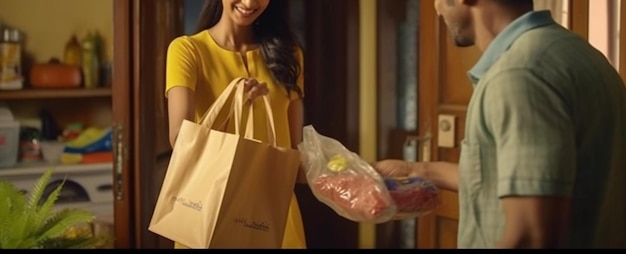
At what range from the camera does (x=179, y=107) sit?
1.69m

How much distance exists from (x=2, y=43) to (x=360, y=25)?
133 centimetres

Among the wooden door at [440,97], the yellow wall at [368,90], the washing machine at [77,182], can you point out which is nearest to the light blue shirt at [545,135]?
the yellow wall at [368,90]

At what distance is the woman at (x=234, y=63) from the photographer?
1.66m

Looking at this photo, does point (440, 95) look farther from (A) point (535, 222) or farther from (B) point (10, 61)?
(B) point (10, 61)

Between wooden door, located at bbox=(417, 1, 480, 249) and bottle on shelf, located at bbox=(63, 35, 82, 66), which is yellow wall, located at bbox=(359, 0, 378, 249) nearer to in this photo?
wooden door, located at bbox=(417, 1, 480, 249)

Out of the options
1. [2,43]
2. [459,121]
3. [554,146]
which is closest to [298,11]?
[459,121]

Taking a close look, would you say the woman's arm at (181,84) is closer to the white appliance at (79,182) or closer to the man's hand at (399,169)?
the man's hand at (399,169)

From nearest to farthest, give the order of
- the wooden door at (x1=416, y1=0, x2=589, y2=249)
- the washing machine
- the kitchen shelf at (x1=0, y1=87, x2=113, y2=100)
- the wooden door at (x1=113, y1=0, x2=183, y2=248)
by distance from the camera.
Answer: the wooden door at (x1=113, y1=0, x2=183, y2=248) < the wooden door at (x1=416, y1=0, x2=589, y2=249) < the washing machine < the kitchen shelf at (x1=0, y1=87, x2=113, y2=100)

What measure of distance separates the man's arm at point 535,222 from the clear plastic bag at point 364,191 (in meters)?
0.35

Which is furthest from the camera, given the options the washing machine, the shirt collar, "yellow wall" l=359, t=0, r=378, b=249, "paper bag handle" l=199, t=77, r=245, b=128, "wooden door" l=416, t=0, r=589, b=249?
the washing machine

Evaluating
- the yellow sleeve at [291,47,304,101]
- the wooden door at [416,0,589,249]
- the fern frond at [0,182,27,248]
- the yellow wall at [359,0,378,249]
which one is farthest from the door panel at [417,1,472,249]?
the fern frond at [0,182,27,248]

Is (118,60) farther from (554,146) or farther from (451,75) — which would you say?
(554,146)

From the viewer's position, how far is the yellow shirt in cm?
166

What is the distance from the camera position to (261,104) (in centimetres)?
162
